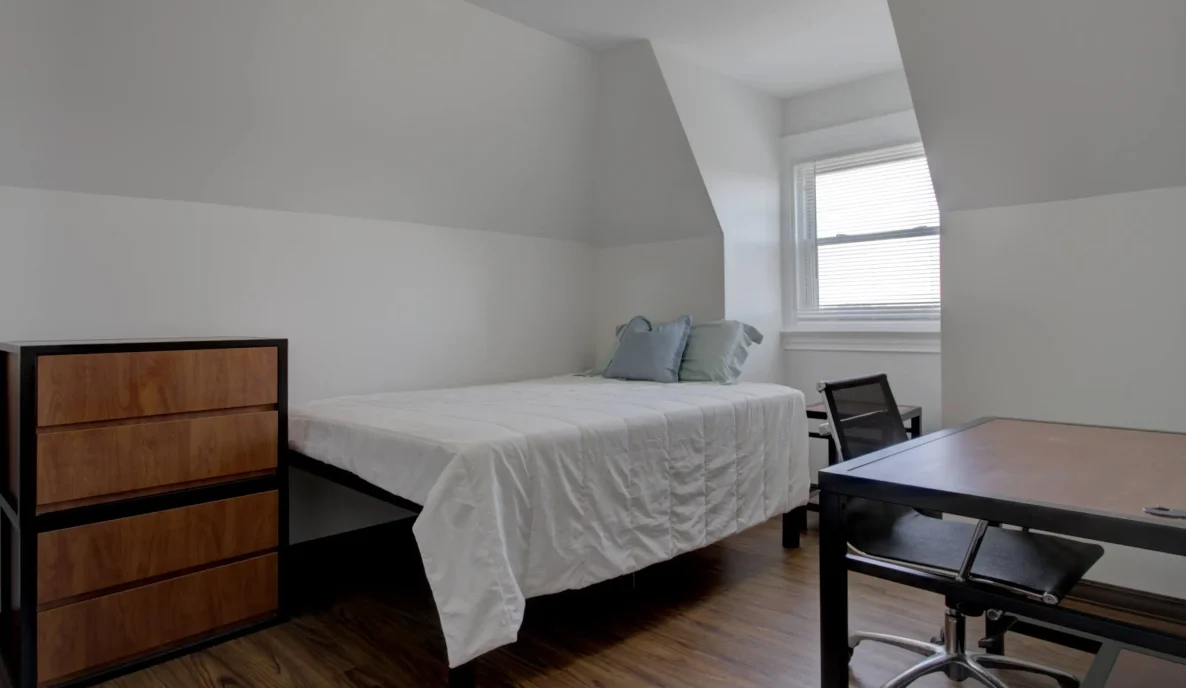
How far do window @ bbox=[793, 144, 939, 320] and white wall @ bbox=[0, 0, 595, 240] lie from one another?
152 cm

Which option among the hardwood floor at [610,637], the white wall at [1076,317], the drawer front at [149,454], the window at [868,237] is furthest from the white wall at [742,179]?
the drawer front at [149,454]

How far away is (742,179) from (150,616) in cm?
346

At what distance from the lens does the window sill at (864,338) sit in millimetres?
3660

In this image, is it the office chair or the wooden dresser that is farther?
the wooden dresser

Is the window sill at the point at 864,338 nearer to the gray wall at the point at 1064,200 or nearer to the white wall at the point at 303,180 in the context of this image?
the gray wall at the point at 1064,200

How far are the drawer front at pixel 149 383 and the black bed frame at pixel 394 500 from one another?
293mm

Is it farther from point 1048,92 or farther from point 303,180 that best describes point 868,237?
point 303,180

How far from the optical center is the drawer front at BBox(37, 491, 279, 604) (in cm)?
197

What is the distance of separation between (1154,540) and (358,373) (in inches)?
117

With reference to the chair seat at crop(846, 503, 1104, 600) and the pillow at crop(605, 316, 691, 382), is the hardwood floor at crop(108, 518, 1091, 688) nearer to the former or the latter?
the chair seat at crop(846, 503, 1104, 600)

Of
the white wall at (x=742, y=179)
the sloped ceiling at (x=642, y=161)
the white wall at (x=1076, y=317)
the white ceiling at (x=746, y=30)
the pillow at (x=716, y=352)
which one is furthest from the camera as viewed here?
the white wall at (x=742, y=179)

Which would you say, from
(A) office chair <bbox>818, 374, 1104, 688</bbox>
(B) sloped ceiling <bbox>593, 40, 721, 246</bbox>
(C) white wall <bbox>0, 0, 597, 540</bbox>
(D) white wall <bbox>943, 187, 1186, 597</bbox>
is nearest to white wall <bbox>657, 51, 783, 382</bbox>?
(B) sloped ceiling <bbox>593, 40, 721, 246</bbox>

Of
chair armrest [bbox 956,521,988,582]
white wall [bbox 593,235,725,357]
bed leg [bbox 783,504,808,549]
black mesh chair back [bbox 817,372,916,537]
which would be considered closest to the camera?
chair armrest [bbox 956,521,988,582]

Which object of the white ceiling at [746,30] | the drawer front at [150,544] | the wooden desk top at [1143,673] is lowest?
the wooden desk top at [1143,673]
